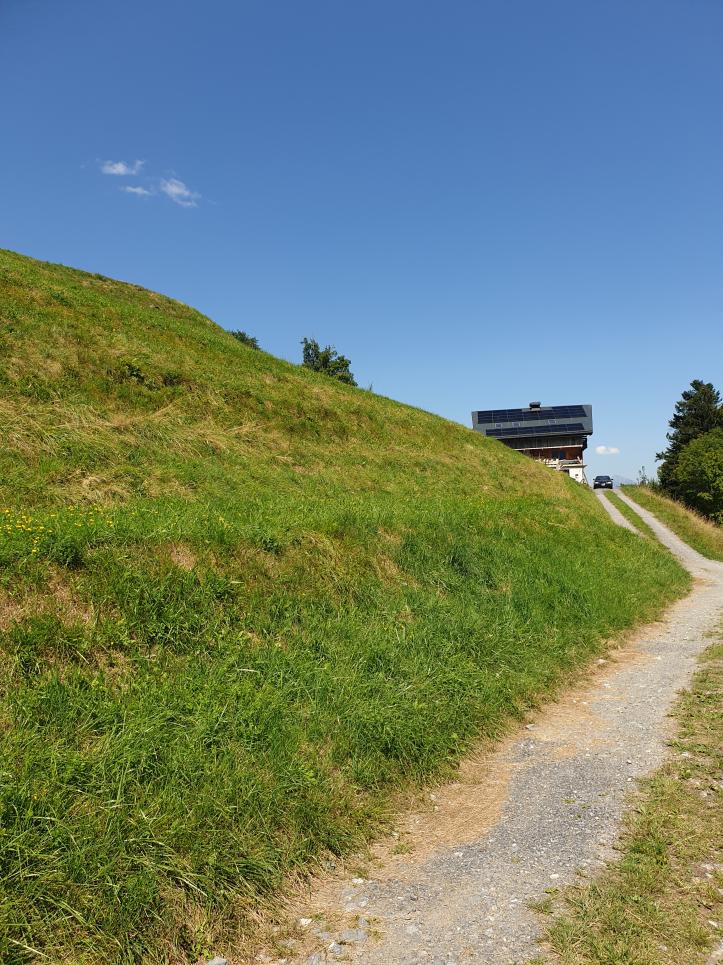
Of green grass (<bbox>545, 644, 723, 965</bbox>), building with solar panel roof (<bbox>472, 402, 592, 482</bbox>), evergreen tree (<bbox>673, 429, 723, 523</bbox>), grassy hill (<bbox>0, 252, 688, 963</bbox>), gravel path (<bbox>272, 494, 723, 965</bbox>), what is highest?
building with solar panel roof (<bbox>472, 402, 592, 482</bbox>)

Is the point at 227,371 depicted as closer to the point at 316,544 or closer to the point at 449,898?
the point at 316,544

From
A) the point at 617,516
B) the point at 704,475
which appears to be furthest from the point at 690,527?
the point at 704,475

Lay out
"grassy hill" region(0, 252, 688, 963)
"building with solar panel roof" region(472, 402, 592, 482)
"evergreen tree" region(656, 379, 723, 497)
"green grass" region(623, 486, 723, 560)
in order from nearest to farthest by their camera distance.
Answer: "grassy hill" region(0, 252, 688, 963), "green grass" region(623, 486, 723, 560), "evergreen tree" region(656, 379, 723, 497), "building with solar panel roof" region(472, 402, 592, 482)

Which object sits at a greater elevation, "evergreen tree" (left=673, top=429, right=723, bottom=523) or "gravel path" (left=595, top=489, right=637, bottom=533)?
"evergreen tree" (left=673, top=429, right=723, bottom=523)

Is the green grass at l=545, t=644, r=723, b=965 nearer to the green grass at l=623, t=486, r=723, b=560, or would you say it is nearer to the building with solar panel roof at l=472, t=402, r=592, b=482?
the green grass at l=623, t=486, r=723, b=560

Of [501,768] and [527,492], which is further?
[527,492]

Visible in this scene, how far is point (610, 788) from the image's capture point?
5.18 meters

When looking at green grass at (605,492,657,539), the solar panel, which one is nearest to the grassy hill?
green grass at (605,492,657,539)

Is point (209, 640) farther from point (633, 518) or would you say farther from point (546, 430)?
point (546, 430)

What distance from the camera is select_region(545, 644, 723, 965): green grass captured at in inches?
126

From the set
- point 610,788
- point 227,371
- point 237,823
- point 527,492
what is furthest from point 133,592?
point 527,492

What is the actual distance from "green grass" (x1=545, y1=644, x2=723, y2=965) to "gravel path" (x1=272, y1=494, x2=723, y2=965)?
186mm

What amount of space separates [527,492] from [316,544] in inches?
556

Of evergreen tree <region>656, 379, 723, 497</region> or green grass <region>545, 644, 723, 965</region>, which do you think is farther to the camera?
evergreen tree <region>656, 379, 723, 497</region>
